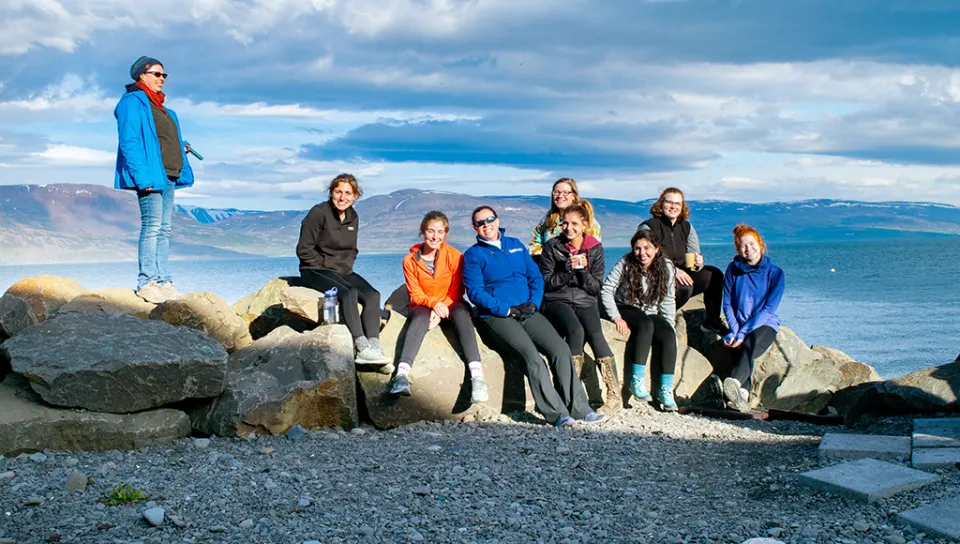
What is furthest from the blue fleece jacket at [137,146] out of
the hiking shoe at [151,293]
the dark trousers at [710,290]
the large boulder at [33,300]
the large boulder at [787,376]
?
the large boulder at [787,376]

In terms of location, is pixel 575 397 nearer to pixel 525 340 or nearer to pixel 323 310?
pixel 525 340

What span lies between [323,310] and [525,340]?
6.58 feet

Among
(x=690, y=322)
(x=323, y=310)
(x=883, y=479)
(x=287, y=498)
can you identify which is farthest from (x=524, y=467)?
(x=690, y=322)

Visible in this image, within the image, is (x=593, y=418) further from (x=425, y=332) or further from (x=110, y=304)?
(x=110, y=304)

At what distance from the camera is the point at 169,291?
916cm

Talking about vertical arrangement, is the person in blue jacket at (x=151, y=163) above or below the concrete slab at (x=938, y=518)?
above

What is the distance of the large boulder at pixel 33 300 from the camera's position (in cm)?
895

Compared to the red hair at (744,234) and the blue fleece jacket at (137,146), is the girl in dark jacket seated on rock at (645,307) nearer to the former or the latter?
the red hair at (744,234)

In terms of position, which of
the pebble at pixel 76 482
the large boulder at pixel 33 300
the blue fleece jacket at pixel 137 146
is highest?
the blue fleece jacket at pixel 137 146

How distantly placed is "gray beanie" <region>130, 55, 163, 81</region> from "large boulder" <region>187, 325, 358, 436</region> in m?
2.85

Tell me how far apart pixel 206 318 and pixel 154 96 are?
86.4 inches

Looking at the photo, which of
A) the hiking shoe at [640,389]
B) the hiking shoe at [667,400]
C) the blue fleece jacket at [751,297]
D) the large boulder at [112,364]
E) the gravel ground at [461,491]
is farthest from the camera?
the blue fleece jacket at [751,297]

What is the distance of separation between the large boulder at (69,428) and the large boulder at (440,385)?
1.72 m

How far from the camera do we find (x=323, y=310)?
8.68 meters
